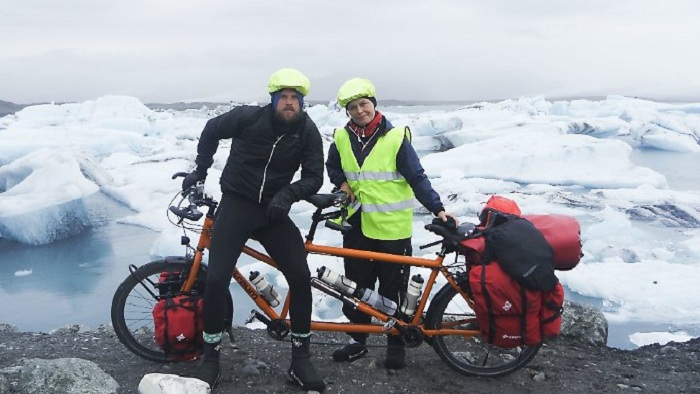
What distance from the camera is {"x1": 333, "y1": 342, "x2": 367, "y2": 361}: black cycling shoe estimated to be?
364 cm

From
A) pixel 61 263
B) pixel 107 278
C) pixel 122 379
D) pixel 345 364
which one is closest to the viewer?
pixel 122 379

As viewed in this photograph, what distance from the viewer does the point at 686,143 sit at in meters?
26.2

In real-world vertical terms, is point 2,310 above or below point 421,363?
below

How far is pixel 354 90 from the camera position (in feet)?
10.6

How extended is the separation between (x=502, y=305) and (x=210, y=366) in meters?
1.58

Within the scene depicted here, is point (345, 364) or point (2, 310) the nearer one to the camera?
point (345, 364)

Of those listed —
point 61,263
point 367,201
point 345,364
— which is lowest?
point 61,263

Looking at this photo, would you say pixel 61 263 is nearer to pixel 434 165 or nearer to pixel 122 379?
pixel 122 379

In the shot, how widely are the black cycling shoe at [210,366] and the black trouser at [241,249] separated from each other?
0.10m

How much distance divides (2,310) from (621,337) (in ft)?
26.9

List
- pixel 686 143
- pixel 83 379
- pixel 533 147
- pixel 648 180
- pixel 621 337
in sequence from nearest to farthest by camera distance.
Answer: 1. pixel 83 379
2. pixel 621 337
3. pixel 648 180
4. pixel 533 147
5. pixel 686 143

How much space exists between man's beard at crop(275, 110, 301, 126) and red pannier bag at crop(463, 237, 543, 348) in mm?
1126

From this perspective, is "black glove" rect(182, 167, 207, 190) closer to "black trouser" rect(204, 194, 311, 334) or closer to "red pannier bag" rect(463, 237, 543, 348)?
"black trouser" rect(204, 194, 311, 334)

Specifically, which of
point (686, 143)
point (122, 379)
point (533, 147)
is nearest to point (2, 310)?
point (122, 379)
